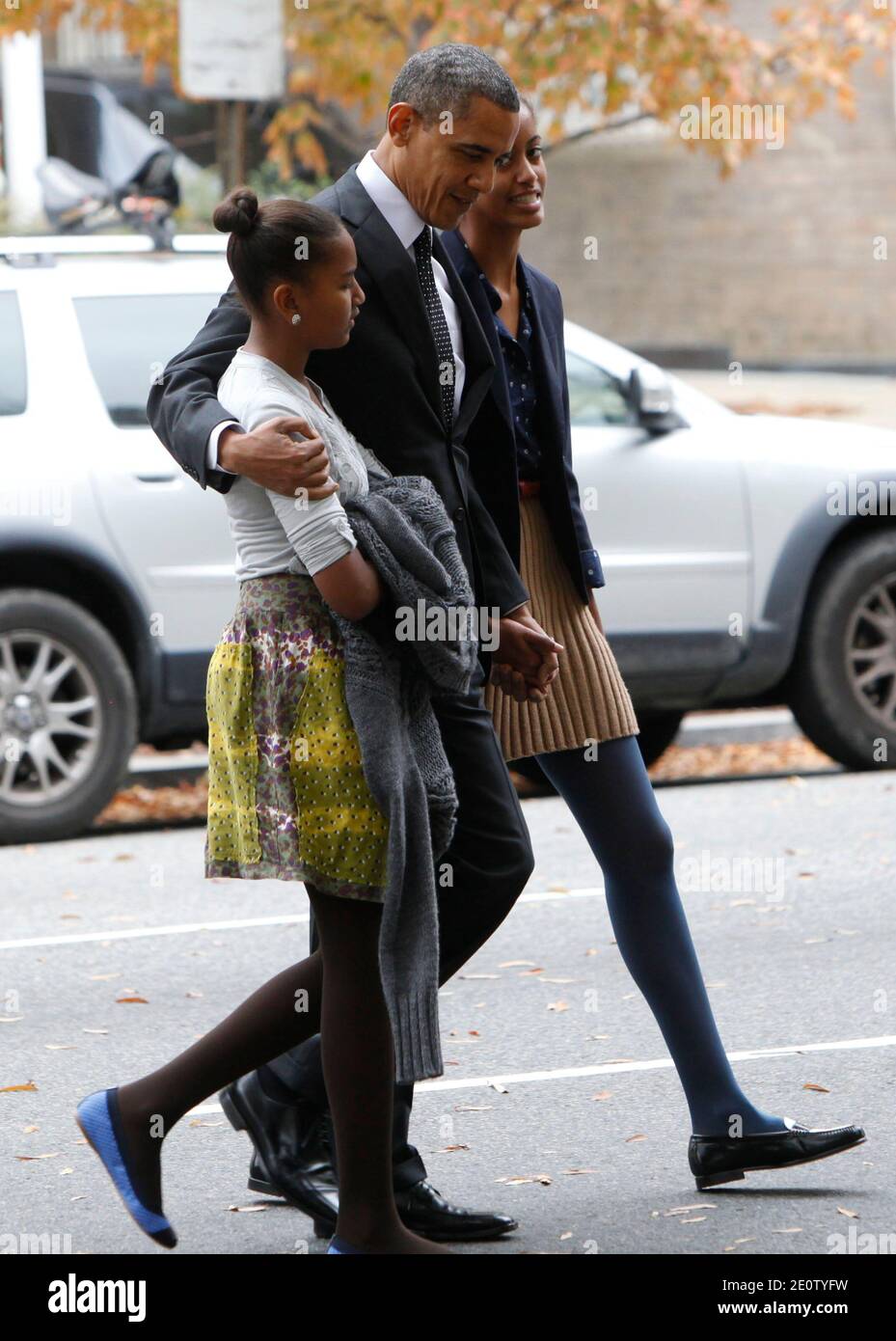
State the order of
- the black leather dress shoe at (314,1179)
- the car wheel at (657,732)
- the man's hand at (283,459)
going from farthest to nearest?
the car wheel at (657,732)
the black leather dress shoe at (314,1179)
the man's hand at (283,459)

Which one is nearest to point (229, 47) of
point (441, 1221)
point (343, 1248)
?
point (441, 1221)

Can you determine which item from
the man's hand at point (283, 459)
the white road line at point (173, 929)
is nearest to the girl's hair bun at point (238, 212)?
the man's hand at point (283, 459)

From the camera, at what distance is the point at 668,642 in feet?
28.0

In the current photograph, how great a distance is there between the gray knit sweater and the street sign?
22.4ft

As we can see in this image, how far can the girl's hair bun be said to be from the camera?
331 cm

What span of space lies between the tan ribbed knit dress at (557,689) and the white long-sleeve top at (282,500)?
0.67 m

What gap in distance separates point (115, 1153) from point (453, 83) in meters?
1.79

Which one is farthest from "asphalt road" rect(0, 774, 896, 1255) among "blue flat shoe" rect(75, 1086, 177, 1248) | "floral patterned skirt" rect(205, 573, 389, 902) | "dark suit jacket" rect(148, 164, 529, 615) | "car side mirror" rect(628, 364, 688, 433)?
"car side mirror" rect(628, 364, 688, 433)

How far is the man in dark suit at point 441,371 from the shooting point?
355cm

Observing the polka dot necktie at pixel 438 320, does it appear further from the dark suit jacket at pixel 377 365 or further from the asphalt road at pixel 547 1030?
the asphalt road at pixel 547 1030
